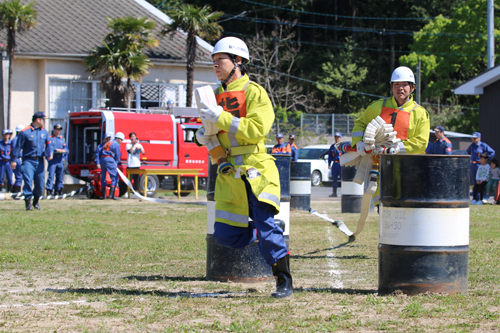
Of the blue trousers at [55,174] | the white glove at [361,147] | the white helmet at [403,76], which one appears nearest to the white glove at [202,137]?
the white glove at [361,147]

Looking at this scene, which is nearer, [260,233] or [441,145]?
[260,233]

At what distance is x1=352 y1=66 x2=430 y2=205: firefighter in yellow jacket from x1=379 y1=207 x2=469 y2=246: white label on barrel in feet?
6.17

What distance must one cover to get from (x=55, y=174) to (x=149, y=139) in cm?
371

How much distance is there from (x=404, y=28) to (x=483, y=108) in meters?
37.0

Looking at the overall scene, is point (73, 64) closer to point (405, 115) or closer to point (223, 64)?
point (405, 115)

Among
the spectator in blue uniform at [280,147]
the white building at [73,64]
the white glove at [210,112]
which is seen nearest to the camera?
the white glove at [210,112]

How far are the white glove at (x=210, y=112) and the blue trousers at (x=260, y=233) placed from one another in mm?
595

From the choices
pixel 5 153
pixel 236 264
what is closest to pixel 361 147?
pixel 236 264

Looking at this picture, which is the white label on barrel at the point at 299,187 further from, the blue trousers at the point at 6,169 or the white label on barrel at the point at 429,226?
the blue trousers at the point at 6,169

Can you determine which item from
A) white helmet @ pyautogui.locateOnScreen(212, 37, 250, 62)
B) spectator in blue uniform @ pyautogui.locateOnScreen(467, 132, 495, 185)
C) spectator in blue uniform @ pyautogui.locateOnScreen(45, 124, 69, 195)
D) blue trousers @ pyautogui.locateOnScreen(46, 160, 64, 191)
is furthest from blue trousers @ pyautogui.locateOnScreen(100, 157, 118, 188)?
white helmet @ pyautogui.locateOnScreen(212, 37, 250, 62)

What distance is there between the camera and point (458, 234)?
558 cm

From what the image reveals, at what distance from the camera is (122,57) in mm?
31922

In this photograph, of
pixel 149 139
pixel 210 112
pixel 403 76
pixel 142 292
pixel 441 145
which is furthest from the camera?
pixel 149 139

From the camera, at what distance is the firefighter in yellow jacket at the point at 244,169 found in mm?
5355
